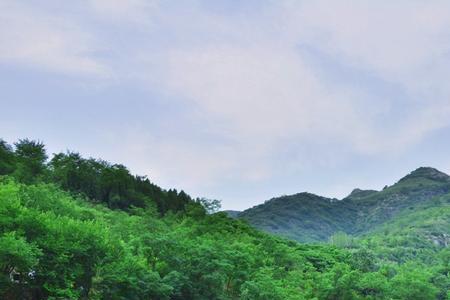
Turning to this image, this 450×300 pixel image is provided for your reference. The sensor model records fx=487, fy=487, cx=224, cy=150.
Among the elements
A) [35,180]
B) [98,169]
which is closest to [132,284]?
[35,180]

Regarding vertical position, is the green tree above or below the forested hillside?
above

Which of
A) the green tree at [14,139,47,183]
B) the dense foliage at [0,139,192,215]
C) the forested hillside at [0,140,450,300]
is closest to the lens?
the forested hillside at [0,140,450,300]

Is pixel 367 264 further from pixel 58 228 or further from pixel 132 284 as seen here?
pixel 58 228

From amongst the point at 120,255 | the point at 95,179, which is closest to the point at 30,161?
the point at 95,179

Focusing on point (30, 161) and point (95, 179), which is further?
point (95, 179)

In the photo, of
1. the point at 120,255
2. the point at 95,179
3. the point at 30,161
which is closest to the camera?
the point at 120,255

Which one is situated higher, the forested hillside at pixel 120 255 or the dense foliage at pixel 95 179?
the dense foliage at pixel 95 179

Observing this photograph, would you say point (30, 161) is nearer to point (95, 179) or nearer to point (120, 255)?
point (95, 179)

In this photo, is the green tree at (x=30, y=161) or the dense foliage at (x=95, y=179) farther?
the dense foliage at (x=95, y=179)

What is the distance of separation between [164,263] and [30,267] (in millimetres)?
13040

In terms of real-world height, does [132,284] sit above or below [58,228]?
below

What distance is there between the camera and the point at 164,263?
34.7 metres

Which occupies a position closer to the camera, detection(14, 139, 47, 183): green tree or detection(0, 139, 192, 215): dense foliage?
detection(14, 139, 47, 183): green tree

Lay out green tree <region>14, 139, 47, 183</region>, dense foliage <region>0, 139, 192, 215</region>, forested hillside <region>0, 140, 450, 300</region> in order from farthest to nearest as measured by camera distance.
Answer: dense foliage <region>0, 139, 192, 215</region>
green tree <region>14, 139, 47, 183</region>
forested hillside <region>0, 140, 450, 300</region>
